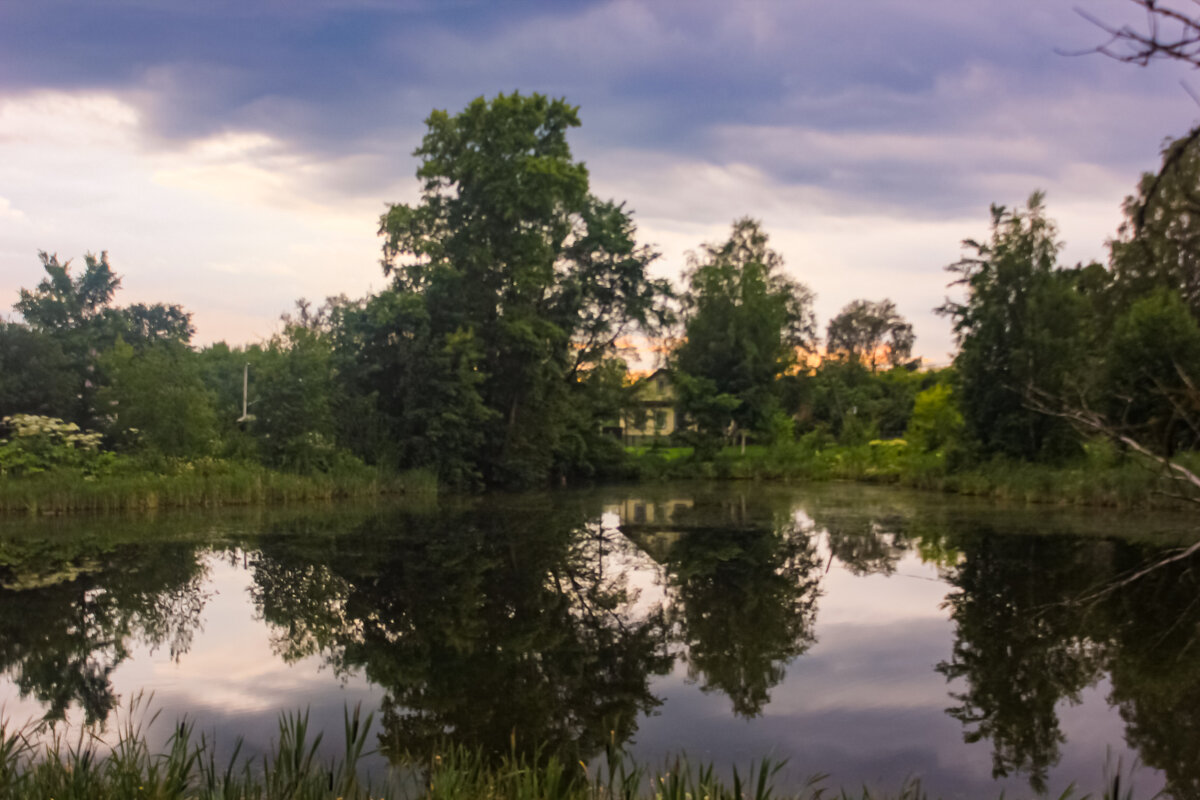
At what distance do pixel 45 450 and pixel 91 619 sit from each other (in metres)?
13.5

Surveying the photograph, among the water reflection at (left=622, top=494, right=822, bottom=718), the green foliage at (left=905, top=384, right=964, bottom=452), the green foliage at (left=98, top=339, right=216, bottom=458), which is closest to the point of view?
the water reflection at (left=622, top=494, right=822, bottom=718)

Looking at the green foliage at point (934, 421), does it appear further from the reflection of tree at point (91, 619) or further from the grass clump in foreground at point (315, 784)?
the grass clump in foreground at point (315, 784)

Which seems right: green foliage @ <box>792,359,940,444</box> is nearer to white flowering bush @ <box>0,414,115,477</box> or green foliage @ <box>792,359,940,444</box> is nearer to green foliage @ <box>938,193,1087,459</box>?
green foliage @ <box>938,193,1087,459</box>

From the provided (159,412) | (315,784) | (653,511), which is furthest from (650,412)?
(315,784)

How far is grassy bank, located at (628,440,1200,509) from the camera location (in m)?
20.8

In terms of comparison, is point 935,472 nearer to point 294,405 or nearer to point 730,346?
point 730,346

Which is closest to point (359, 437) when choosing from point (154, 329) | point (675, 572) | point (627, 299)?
point (627, 299)

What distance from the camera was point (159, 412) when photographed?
22594 millimetres

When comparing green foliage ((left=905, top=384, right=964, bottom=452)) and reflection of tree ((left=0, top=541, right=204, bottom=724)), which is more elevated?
green foliage ((left=905, top=384, right=964, bottom=452))

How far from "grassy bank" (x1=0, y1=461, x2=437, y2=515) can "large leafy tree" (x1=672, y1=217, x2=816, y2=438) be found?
16.0 m

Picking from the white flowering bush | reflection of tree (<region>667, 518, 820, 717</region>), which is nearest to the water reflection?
reflection of tree (<region>667, 518, 820, 717</region>)

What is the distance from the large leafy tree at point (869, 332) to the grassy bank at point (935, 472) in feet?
98.0

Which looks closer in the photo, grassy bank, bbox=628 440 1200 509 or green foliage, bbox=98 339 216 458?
grassy bank, bbox=628 440 1200 509

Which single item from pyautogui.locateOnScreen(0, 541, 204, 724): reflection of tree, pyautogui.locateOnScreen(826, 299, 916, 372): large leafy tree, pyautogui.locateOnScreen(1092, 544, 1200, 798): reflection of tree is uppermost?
pyautogui.locateOnScreen(826, 299, 916, 372): large leafy tree
